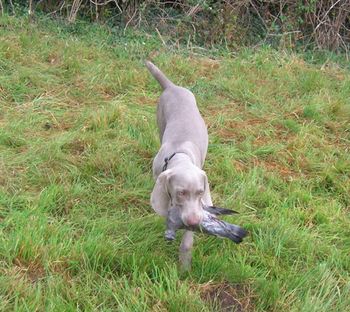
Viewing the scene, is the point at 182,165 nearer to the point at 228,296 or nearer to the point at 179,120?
the point at 228,296

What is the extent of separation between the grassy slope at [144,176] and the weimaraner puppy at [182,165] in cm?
26

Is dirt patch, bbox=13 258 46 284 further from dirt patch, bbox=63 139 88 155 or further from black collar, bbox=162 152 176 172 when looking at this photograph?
dirt patch, bbox=63 139 88 155

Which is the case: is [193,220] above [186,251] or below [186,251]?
above

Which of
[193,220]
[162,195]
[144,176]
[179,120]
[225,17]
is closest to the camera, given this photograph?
Answer: [193,220]

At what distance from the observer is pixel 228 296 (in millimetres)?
2672

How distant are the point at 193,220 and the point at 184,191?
16 cm

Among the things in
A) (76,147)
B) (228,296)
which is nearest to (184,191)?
(228,296)

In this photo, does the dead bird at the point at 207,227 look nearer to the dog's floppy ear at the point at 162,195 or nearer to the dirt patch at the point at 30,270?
the dog's floppy ear at the point at 162,195

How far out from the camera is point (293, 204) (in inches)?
143

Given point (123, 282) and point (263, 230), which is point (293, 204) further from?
point (123, 282)

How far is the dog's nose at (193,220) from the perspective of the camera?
2604 mm

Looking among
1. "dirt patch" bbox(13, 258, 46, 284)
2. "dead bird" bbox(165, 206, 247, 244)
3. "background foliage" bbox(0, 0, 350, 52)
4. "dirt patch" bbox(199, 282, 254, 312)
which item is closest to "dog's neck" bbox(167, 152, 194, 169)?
"dead bird" bbox(165, 206, 247, 244)

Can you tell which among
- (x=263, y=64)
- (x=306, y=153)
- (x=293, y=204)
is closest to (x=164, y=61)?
(x=263, y=64)

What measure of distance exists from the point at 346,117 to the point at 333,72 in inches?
56.9
